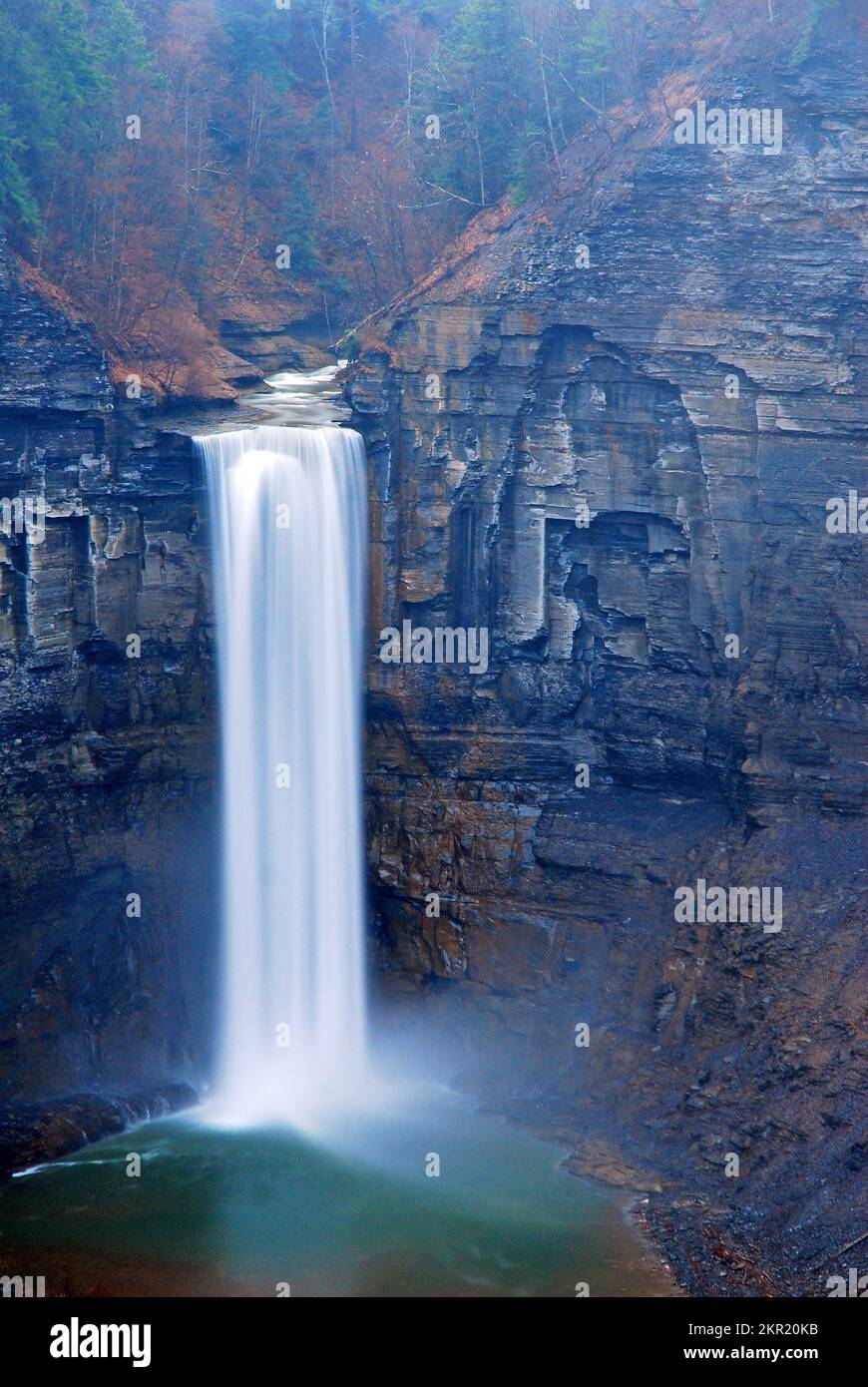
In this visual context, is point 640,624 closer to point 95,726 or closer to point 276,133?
point 95,726

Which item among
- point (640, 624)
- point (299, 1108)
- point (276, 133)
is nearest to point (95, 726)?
point (299, 1108)

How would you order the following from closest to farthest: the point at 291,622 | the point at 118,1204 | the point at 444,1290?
the point at 444,1290
the point at 118,1204
the point at 291,622

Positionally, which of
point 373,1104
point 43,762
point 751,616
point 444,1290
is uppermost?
point 751,616

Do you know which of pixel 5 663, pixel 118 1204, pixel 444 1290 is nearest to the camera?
pixel 444 1290

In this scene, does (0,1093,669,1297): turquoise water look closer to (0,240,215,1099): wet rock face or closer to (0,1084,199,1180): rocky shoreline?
(0,1084,199,1180): rocky shoreline

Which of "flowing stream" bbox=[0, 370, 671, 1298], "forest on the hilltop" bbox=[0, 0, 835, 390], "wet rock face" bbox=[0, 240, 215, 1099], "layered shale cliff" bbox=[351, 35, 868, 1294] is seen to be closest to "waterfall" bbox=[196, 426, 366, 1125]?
→ "flowing stream" bbox=[0, 370, 671, 1298]

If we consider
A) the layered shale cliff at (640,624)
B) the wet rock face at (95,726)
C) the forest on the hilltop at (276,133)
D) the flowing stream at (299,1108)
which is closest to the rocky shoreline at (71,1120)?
the flowing stream at (299,1108)

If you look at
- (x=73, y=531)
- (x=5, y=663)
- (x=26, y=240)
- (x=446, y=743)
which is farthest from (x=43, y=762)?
(x=26, y=240)

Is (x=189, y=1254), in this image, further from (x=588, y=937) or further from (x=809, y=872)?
(x=809, y=872)
